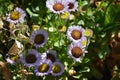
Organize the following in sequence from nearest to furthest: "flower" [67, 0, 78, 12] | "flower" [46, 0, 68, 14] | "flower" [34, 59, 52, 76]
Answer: "flower" [34, 59, 52, 76]
"flower" [46, 0, 68, 14]
"flower" [67, 0, 78, 12]

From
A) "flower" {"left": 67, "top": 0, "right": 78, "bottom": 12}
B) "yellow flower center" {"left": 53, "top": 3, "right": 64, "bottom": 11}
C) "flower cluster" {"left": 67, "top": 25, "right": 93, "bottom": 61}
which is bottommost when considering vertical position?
"flower cluster" {"left": 67, "top": 25, "right": 93, "bottom": 61}

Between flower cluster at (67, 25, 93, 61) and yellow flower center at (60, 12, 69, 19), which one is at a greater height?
yellow flower center at (60, 12, 69, 19)

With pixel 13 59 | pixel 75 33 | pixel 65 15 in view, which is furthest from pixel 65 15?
pixel 13 59

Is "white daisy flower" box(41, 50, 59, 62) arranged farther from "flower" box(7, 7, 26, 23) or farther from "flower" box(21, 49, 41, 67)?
"flower" box(7, 7, 26, 23)

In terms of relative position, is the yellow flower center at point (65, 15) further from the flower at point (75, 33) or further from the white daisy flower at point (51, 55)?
the white daisy flower at point (51, 55)

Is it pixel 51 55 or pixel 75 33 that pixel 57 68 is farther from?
pixel 75 33

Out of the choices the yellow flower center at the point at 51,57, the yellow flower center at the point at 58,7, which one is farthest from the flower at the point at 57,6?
the yellow flower center at the point at 51,57

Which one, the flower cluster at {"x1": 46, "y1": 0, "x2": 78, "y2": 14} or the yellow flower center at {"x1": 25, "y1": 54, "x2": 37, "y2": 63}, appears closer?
the yellow flower center at {"x1": 25, "y1": 54, "x2": 37, "y2": 63}

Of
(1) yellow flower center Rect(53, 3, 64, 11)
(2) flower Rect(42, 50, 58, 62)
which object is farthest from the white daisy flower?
(1) yellow flower center Rect(53, 3, 64, 11)
